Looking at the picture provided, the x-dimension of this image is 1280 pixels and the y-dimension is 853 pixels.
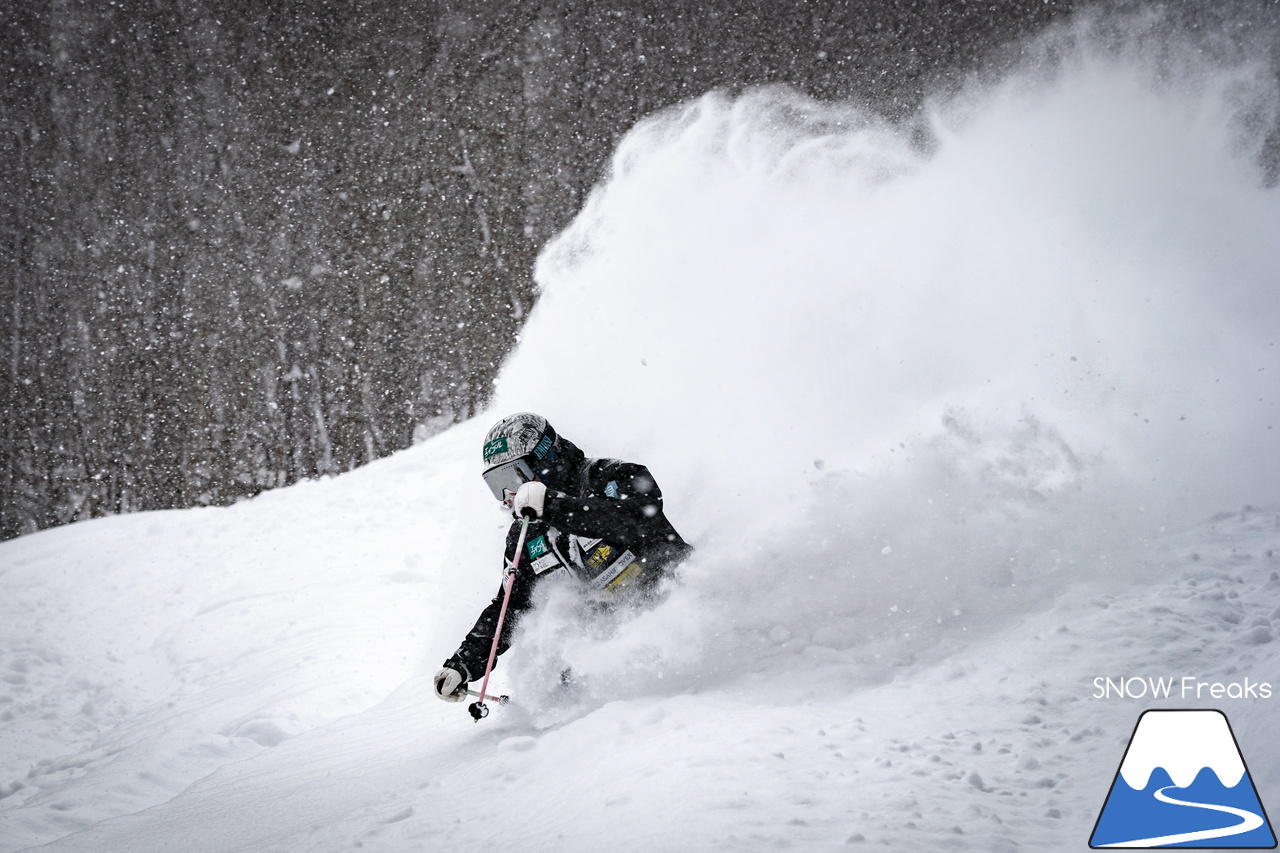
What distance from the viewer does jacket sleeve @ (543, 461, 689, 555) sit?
346 cm

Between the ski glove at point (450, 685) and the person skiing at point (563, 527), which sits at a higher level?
the person skiing at point (563, 527)

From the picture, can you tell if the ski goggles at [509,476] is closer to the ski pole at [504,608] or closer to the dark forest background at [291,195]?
the ski pole at [504,608]

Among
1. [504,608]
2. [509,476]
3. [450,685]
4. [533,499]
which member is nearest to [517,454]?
[509,476]

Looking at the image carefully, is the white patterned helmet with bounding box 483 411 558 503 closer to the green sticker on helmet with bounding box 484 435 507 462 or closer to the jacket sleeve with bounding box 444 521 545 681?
the green sticker on helmet with bounding box 484 435 507 462

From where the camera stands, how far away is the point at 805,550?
3912mm

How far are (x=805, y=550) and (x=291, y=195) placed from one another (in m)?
17.5

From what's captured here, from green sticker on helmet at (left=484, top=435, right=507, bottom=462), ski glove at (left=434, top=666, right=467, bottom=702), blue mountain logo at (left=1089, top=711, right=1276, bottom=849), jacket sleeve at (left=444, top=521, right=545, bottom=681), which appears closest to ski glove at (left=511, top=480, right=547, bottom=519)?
jacket sleeve at (left=444, top=521, right=545, bottom=681)

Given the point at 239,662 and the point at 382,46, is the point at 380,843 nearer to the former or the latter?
the point at 239,662

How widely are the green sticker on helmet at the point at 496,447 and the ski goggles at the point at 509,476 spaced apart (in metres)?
0.07

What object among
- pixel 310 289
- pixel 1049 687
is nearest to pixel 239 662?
pixel 1049 687

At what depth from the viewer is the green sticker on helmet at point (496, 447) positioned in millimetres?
3871

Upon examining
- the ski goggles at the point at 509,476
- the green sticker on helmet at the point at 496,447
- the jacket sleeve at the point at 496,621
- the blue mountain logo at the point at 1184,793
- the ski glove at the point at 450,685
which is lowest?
the blue mountain logo at the point at 1184,793

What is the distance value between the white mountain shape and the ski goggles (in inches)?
107

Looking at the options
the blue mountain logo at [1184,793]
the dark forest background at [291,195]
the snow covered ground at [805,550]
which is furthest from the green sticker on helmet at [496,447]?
the dark forest background at [291,195]
